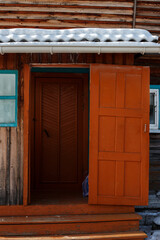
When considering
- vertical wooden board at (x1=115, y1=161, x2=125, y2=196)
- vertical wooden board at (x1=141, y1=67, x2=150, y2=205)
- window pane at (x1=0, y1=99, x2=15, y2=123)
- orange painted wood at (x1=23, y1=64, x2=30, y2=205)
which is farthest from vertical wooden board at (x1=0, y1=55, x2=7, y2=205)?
vertical wooden board at (x1=141, y1=67, x2=150, y2=205)

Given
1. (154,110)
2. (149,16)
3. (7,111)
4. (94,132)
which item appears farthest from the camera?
(154,110)

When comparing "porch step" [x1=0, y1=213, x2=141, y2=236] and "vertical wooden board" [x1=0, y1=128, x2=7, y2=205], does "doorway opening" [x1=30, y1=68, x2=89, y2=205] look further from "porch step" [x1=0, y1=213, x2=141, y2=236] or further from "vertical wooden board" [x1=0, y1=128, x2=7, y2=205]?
"porch step" [x1=0, y1=213, x2=141, y2=236]

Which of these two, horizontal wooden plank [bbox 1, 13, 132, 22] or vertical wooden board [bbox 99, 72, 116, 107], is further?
horizontal wooden plank [bbox 1, 13, 132, 22]

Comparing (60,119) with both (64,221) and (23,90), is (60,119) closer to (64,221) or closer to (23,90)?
(23,90)

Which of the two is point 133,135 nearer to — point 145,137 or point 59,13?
point 145,137

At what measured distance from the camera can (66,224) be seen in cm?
484

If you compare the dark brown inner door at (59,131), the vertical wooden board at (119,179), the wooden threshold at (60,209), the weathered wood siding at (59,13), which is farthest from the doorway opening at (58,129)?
the vertical wooden board at (119,179)

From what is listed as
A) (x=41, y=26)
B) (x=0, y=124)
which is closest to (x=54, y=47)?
(x=0, y=124)

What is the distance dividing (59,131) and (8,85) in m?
2.20

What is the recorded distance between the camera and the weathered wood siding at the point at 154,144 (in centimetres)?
690

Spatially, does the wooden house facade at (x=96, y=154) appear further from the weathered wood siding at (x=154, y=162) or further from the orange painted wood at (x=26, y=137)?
the weathered wood siding at (x=154, y=162)

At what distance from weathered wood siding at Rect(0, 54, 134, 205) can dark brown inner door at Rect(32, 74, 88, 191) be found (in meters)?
1.78

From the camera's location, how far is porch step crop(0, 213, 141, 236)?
477 cm

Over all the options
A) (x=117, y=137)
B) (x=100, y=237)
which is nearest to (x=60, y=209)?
(x=100, y=237)
